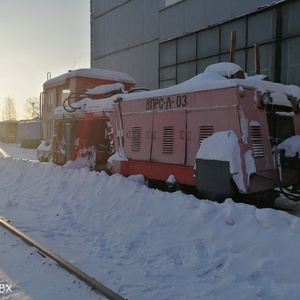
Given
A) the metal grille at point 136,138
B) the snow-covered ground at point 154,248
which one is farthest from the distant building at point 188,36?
the snow-covered ground at point 154,248

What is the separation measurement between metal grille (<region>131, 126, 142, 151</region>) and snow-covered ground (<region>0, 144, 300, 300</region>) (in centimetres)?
75

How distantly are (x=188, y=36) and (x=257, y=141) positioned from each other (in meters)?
13.6

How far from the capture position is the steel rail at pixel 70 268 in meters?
3.02

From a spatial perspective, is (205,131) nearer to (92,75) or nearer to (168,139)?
(168,139)

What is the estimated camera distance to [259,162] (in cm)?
521

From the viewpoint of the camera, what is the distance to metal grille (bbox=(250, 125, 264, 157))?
16.9ft

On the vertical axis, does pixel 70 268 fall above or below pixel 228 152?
below

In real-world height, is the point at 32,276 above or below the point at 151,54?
below

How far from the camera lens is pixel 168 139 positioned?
20.2ft

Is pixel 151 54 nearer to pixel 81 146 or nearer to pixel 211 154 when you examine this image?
pixel 81 146

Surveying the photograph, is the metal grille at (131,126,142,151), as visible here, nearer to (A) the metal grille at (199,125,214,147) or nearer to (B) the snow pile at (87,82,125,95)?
(A) the metal grille at (199,125,214,147)

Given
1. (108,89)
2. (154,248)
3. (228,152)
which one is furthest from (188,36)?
(154,248)

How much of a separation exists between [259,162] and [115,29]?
1969 cm

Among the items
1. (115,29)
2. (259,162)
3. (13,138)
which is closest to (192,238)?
(259,162)
